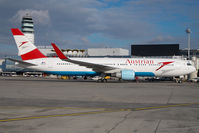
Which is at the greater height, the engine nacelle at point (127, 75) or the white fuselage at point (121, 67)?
the white fuselage at point (121, 67)

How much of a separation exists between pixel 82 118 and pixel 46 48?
9874 cm

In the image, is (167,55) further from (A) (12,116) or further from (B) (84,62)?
(A) (12,116)

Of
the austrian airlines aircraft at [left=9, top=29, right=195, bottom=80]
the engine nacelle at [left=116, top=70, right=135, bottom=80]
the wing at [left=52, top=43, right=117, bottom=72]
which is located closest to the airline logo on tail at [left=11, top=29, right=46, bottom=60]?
the austrian airlines aircraft at [left=9, top=29, right=195, bottom=80]

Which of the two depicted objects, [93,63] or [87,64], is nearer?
[87,64]

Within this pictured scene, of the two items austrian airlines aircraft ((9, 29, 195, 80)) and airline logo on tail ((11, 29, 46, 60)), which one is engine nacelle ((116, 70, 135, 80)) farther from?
airline logo on tail ((11, 29, 46, 60))

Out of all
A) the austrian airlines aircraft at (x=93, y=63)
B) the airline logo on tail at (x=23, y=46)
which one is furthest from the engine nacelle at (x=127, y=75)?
the airline logo on tail at (x=23, y=46)

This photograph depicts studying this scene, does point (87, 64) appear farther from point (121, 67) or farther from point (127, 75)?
point (127, 75)

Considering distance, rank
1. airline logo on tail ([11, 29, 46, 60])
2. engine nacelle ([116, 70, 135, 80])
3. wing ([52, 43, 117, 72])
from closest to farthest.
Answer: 1. engine nacelle ([116, 70, 135, 80])
2. wing ([52, 43, 117, 72])
3. airline logo on tail ([11, 29, 46, 60])

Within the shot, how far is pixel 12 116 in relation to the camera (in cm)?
795

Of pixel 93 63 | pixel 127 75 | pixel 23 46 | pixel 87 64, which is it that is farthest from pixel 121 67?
pixel 23 46

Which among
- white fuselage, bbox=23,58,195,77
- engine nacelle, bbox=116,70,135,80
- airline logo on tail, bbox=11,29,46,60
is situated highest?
airline logo on tail, bbox=11,29,46,60

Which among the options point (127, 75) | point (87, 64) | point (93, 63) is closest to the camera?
point (127, 75)

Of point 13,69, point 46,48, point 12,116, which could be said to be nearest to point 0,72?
point 13,69

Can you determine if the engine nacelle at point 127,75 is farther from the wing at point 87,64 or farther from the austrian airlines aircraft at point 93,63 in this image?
the wing at point 87,64
